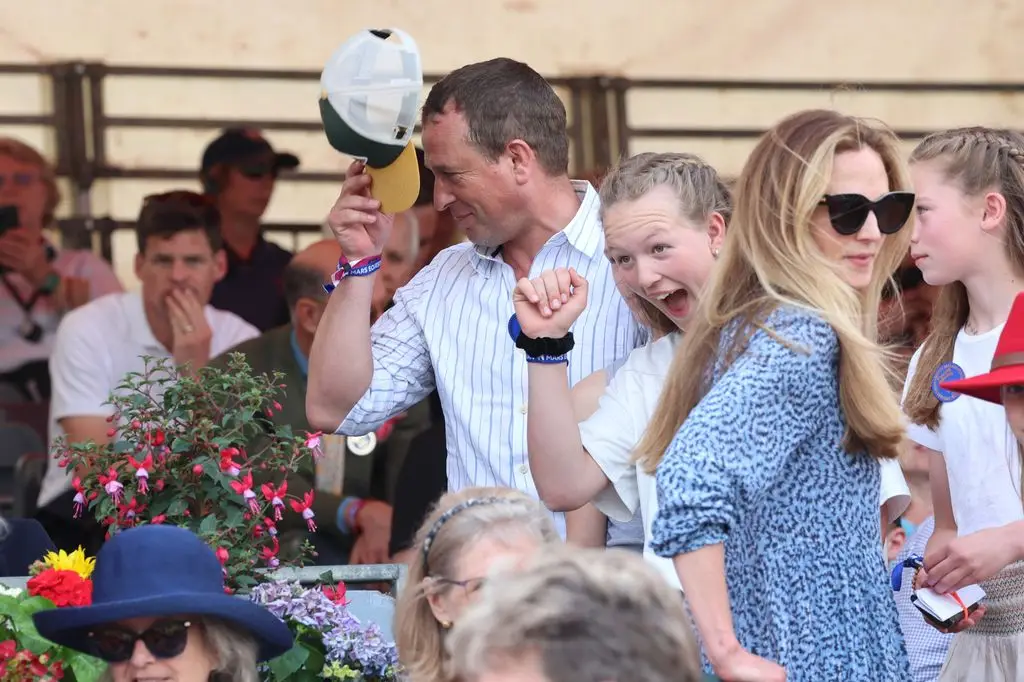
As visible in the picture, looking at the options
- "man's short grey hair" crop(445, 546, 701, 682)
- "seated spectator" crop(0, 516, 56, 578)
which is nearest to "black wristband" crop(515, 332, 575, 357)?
"man's short grey hair" crop(445, 546, 701, 682)

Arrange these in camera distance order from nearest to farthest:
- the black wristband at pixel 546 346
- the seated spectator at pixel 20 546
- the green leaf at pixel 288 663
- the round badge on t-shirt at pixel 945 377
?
the black wristband at pixel 546 346 → the green leaf at pixel 288 663 → the round badge on t-shirt at pixel 945 377 → the seated spectator at pixel 20 546

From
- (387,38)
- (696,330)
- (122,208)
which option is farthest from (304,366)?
(696,330)

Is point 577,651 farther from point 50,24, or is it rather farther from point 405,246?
point 50,24

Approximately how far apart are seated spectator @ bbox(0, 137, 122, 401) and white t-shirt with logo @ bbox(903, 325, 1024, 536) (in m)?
3.51

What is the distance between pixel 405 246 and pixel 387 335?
2404 mm

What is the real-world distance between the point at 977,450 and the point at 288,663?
1411mm

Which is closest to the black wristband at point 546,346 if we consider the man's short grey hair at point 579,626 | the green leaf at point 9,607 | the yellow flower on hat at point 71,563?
the yellow flower on hat at point 71,563

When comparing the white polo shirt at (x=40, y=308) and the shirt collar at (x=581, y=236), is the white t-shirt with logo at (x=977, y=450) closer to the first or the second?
the shirt collar at (x=581, y=236)

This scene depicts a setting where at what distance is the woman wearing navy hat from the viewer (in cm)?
263

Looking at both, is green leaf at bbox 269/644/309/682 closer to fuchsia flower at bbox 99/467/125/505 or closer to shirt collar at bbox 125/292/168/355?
fuchsia flower at bbox 99/467/125/505

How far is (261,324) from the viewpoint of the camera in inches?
235

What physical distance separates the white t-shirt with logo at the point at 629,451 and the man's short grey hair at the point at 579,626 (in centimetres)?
114

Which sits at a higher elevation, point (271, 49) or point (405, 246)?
point (271, 49)

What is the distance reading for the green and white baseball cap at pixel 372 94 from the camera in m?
3.21
